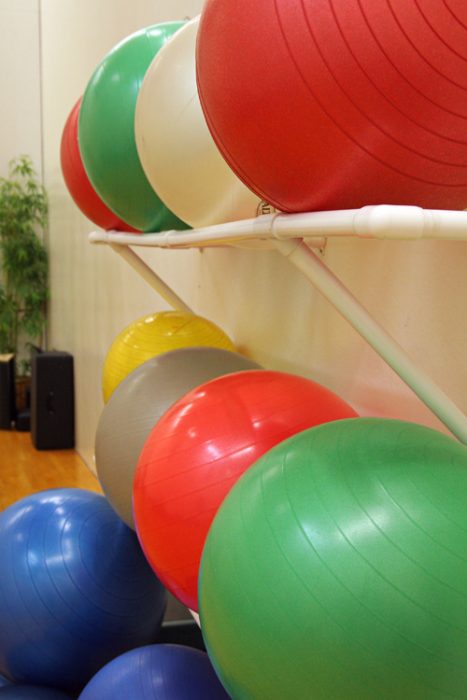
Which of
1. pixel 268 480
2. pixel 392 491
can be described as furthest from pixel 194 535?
pixel 392 491

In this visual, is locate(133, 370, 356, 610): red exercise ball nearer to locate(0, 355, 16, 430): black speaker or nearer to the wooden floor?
the wooden floor

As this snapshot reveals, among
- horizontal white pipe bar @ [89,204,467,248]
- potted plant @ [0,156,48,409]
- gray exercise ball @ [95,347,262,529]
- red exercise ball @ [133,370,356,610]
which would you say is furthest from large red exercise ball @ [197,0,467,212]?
potted plant @ [0,156,48,409]

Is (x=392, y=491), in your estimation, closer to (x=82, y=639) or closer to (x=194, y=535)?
(x=194, y=535)

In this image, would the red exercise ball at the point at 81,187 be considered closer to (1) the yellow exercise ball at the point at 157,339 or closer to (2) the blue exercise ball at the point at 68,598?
(1) the yellow exercise ball at the point at 157,339

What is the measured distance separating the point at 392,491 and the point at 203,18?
0.60 meters

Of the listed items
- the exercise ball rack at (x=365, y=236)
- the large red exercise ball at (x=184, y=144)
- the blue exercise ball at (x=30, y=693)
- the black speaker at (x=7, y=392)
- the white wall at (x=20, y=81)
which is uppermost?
the white wall at (x=20, y=81)

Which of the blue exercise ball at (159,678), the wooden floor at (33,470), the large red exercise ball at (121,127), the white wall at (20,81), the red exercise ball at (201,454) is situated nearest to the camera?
the red exercise ball at (201,454)

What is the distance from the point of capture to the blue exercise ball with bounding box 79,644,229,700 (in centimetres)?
135

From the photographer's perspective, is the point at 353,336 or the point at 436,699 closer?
the point at 436,699

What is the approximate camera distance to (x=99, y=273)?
12.9ft

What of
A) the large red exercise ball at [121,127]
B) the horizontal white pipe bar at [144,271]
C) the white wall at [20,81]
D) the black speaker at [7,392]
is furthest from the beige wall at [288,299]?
the white wall at [20,81]

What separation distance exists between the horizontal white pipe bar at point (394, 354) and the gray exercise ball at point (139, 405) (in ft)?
2.11

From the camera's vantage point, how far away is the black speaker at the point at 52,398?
466 cm

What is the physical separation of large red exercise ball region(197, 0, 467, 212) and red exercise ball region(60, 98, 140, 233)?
1.20 metres
